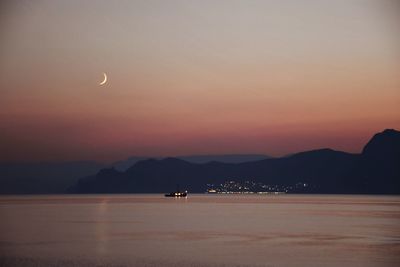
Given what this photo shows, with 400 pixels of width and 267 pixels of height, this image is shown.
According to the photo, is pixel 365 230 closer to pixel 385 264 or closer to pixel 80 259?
pixel 385 264

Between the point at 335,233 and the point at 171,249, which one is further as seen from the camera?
the point at 335,233

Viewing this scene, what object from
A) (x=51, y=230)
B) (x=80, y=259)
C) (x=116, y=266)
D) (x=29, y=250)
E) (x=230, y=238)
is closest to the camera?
Answer: (x=116, y=266)

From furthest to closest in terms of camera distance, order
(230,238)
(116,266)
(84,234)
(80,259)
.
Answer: (84,234)
(230,238)
(80,259)
(116,266)

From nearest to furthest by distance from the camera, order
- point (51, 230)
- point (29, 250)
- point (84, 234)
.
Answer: point (29, 250) < point (84, 234) < point (51, 230)

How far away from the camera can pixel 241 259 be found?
37.6 meters

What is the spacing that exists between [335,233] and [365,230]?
17.7ft

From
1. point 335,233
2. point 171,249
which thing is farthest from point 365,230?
point 171,249

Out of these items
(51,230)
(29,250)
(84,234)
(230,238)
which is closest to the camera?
(29,250)

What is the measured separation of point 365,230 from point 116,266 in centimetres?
3483

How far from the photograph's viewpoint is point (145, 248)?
44375mm

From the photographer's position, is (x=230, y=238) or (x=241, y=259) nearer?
(x=241, y=259)

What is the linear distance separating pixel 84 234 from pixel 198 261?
23.3 meters

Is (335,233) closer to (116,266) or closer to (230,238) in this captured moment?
(230,238)

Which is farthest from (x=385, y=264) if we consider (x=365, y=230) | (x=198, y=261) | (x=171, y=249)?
(x=365, y=230)
